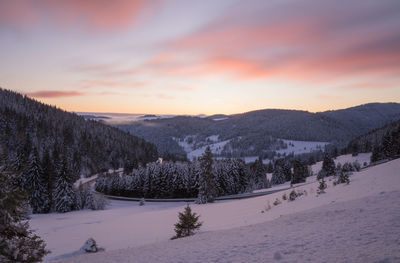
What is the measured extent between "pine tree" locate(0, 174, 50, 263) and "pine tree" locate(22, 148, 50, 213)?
152 feet

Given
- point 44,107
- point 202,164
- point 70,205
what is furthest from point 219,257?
point 44,107

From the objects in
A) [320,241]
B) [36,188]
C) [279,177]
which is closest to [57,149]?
[36,188]

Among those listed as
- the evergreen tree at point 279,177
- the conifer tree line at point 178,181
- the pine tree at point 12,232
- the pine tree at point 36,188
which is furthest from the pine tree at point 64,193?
the evergreen tree at point 279,177

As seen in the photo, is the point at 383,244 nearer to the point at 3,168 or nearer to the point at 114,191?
the point at 3,168

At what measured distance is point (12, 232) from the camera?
27.7 feet

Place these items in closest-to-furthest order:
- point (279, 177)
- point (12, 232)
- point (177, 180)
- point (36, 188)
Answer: point (12, 232) < point (36, 188) < point (177, 180) < point (279, 177)

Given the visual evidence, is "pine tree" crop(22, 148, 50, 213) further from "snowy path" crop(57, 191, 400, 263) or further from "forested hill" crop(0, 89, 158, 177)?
"forested hill" crop(0, 89, 158, 177)

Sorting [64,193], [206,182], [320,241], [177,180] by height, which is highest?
[320,241]

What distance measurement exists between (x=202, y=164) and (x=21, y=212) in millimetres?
36992

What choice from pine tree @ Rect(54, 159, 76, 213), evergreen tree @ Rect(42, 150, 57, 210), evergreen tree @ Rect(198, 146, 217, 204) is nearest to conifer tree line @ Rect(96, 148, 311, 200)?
evergreen tree @ Rect(198, 146, 217, 204)

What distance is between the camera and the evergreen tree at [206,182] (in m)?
43.8

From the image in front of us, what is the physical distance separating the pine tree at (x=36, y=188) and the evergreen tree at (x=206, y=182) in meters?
32.4

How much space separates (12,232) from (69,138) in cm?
13766

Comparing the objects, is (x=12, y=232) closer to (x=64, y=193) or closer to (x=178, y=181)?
(x=64, y=193)
